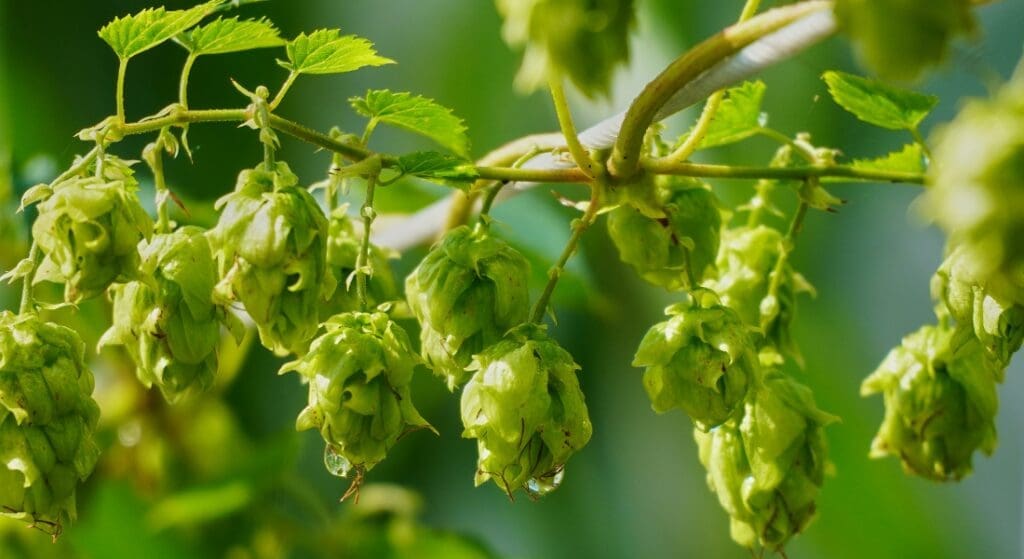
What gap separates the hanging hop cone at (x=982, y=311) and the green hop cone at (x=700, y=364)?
0.66ft

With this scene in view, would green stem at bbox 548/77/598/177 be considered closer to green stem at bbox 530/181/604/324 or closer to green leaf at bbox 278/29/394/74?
green stem at bbox 530/181/604/324

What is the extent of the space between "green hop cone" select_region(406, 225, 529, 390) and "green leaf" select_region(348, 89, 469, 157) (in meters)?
0.14

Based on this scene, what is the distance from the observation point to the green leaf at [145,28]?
3.99 feet

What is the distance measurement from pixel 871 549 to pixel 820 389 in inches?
14.2

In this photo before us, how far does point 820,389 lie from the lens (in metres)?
2.88

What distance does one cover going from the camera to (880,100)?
4.45 feet

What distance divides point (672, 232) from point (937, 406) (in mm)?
378

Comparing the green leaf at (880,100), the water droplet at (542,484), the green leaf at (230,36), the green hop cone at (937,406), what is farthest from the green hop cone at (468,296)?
the green hop cone at (937,406)

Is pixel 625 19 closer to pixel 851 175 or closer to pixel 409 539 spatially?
pixel 851 175

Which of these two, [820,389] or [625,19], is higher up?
[625,19]

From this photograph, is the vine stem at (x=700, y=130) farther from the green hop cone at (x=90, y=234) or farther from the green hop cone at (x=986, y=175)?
the green hop cone at (x=986, y=175)

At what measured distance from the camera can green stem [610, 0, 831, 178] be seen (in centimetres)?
93

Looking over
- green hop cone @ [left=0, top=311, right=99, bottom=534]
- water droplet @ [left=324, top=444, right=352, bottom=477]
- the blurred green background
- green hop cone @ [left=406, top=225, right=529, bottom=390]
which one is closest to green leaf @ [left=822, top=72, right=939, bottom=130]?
green hop cone @ [left=406, top=225, right=529, bottom=390]

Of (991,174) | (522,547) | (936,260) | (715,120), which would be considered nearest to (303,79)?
(522,547)
